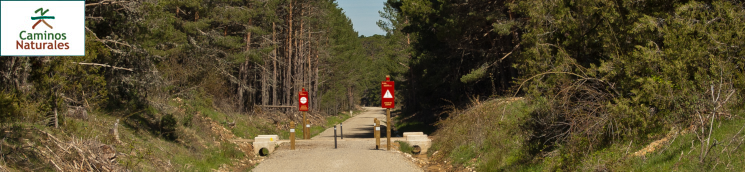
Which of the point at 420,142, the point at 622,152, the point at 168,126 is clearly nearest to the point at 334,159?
the point at 420,142

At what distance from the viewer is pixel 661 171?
595 centimetres

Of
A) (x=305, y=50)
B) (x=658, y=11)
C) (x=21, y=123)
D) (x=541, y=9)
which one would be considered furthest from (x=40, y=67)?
(x=305, y=50)

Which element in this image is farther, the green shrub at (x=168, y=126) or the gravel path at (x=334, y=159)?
the green shrub at (x=168, y=126)

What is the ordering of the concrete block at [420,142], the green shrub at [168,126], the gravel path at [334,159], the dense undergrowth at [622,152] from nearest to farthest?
the dense undergrowth at [622,152] < the gravel path at [334,159] < the green shrub at [168,126] < the concrete block at [420,142]

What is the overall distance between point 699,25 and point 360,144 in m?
12.1

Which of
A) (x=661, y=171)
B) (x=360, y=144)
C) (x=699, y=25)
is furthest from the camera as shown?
(x=360, y=144)

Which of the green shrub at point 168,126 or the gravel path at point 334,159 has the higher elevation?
the green shrub at point 168,126

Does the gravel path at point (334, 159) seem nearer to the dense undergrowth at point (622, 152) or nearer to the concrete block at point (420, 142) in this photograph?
the concrete block at point (420, 142)

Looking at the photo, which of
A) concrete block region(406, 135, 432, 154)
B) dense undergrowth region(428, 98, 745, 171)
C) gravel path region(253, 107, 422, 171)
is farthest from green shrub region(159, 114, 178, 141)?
dense undergrowth region(428, 98, 745, 171)

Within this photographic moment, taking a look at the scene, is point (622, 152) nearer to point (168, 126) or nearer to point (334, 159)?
point (334, 159)

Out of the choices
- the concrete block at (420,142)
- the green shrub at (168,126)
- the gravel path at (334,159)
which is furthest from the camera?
the concrete block at (420,142)

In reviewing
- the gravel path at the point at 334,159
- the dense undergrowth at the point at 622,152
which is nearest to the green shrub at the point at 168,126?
the gravel path at the point at 334,159

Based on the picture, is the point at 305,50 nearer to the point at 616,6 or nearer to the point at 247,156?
the point at 247,156

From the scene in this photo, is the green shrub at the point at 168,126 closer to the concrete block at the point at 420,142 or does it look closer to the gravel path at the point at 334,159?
the gravel path at the point at 334,159
